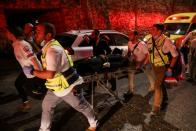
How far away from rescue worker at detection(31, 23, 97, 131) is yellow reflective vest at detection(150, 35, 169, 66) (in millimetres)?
1960

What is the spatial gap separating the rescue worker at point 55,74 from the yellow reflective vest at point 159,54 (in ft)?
6.43

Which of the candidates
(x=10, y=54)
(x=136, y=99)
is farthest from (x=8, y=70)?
(x=136, y=99)

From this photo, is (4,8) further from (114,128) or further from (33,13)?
(114,128)

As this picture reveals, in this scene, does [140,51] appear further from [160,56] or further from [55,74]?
[55,74]

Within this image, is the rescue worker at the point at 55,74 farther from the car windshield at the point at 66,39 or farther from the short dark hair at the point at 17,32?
the car windshield at the point at 66,39

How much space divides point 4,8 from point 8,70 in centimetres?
446

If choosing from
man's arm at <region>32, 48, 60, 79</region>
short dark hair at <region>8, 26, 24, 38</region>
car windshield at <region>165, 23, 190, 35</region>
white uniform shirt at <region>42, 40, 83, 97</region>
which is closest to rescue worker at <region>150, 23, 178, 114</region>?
white uniform shirt at <region>42, 40, 83, 97</region>

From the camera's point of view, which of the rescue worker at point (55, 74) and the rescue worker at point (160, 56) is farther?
the rescue worker at point (160, 56)

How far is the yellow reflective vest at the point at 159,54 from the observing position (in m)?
5.46

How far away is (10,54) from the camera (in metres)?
14.5

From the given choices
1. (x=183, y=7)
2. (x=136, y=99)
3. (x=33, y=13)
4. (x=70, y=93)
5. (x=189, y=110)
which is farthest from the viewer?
(x=183, y=7)

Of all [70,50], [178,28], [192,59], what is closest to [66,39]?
[70,50]

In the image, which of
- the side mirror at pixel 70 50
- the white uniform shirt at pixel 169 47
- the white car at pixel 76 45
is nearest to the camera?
the white uniform shirt at pixel 169 47

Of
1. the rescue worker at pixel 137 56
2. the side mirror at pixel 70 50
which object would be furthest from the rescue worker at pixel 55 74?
the side mirror at pixel 70 50
